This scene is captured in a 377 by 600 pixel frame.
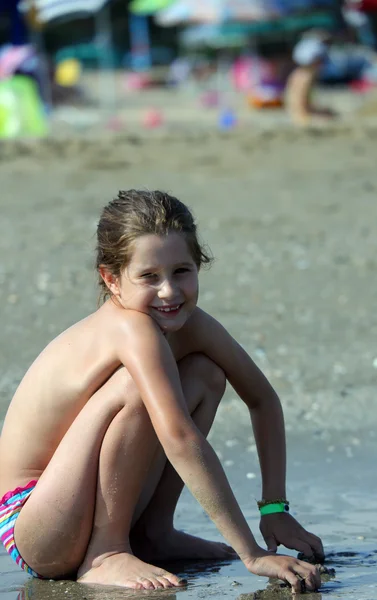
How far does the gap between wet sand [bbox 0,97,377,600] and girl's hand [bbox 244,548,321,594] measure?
11 centimetres

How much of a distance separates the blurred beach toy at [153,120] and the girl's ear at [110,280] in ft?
46.1

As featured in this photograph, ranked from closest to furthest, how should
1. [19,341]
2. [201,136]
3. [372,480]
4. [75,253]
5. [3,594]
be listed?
1. [3,594]
2. [372,480]
3. [19,341]
4. [75,253]
5. [201,136]

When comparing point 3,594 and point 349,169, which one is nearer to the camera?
point 3,594

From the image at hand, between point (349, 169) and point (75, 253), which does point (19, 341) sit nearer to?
point (75, 253)

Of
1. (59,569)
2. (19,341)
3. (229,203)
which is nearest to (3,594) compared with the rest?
(59,569)

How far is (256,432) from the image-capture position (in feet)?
10.4

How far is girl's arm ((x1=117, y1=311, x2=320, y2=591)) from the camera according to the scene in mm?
2744

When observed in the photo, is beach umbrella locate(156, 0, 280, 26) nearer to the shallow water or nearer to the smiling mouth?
the shallow water

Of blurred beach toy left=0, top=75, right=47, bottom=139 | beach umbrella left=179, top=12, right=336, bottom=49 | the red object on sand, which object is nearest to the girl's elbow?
blurred beach toy left=0, top=75, right=47, bottom=139

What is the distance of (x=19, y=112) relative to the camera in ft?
54.4

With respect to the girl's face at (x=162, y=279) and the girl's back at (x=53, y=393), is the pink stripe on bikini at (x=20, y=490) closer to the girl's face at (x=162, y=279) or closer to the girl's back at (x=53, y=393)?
the girl's back at (x=53, y=393)

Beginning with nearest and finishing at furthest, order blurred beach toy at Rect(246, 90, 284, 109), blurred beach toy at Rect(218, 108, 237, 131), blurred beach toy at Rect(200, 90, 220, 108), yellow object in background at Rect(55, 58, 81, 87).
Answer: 1. blurred beach toy at Rect(218, 108, 237, 131)
2. blurred beach toy at Rect(246, 90, 284, 109)
3. blurred beach toy at Rect(200, 90, 220, 108)
4. yellow object in background at Rect(55, 58, 81, 87)

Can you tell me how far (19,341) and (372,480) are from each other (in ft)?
7.94

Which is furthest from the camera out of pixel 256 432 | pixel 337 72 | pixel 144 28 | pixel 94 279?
pixel 144 28
